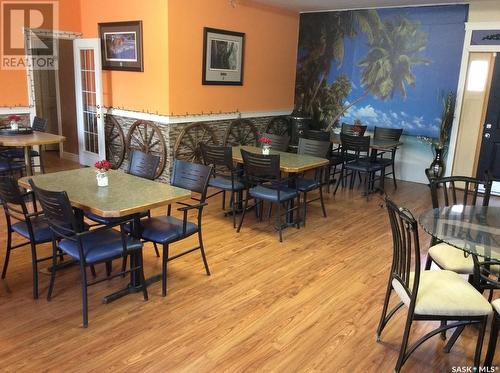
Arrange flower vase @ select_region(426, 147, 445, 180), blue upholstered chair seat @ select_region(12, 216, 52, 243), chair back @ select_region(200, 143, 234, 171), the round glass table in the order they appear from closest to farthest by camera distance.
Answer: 1. the round glass table
2. blue upholstered chair seat @ select_region(12, 216, 52, 243)
3. chair back @ select_region(200, 143, 234, 171)
4. flower vase @ select_region(426, 147, 445, 180)

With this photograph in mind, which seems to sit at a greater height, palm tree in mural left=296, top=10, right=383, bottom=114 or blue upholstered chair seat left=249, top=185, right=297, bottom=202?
palm tree in mural left=296, top=10, right=383, bottom=114

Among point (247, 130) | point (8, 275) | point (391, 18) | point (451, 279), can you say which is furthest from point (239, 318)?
point (391, 18)

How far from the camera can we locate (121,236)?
2775 mm

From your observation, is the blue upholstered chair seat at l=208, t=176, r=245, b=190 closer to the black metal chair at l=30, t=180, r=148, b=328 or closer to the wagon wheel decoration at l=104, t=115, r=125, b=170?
the black metal chair at l=30, t=180, r=148, b=328

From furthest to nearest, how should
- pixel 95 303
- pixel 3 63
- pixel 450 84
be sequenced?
pixel 450 84
pixel 3 63
pixel 95 303

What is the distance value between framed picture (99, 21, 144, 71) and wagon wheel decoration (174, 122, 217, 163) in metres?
1.07

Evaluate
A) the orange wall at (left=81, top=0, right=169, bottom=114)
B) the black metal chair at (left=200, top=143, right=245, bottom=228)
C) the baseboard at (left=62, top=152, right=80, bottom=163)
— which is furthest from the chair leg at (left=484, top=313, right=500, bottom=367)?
the baseboard at (left=62, top=152, right=80, bottom=163)

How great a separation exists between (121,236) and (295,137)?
519cm

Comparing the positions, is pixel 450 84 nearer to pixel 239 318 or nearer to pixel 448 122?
pixel 448 122

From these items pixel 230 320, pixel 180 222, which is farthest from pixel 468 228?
pixel 180 222

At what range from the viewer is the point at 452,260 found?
2.74m

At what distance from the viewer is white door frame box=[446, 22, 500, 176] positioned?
5992mm

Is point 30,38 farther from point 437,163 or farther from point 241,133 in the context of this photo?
point 437,163

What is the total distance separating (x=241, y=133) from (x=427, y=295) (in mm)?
4999
